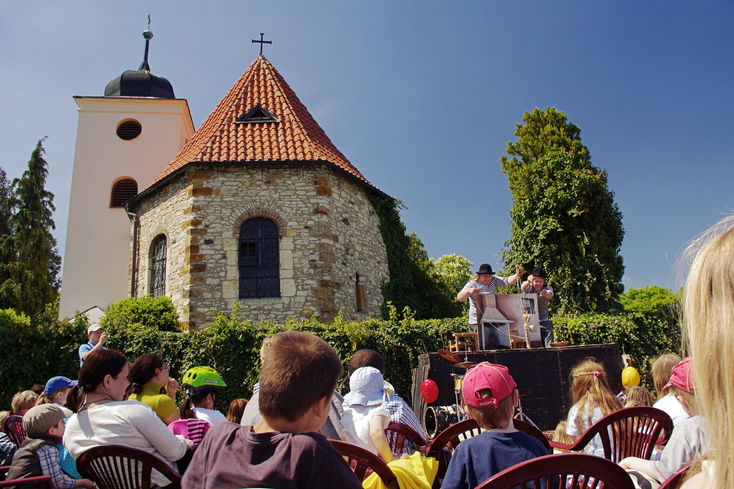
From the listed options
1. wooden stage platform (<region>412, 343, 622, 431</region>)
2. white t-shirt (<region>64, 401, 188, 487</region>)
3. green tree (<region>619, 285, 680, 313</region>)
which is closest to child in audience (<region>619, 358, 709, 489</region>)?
white t-shirt (<region>64, 401, 188, 487</region>)

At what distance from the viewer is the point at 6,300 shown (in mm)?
23625

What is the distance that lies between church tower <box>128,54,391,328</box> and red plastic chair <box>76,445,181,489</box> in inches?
392

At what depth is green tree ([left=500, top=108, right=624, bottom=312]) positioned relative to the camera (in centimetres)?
1591

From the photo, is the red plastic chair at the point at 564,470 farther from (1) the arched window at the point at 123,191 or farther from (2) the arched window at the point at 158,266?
(1) the arched window at the point at 123,191

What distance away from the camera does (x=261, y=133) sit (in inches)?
625

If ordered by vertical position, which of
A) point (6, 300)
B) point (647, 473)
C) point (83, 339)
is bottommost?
point (647, 473)

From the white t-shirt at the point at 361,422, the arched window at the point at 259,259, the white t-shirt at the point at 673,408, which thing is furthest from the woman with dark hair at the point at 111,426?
the arched window at the point at 259,259

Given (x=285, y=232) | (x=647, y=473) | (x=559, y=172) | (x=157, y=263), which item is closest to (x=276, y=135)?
Result: (x=285, y=232)

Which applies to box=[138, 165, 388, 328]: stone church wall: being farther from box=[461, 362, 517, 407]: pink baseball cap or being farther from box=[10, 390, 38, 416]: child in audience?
box=[461, 362, 517, 407]: pink baseball cap

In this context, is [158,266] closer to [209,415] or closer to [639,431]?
[209,415]

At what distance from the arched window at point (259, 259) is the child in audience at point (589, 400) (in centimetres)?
1038

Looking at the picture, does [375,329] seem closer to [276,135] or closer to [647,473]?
[276,135]

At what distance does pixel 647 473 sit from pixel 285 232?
1218cm

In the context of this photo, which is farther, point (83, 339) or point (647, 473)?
point (83, 339)
